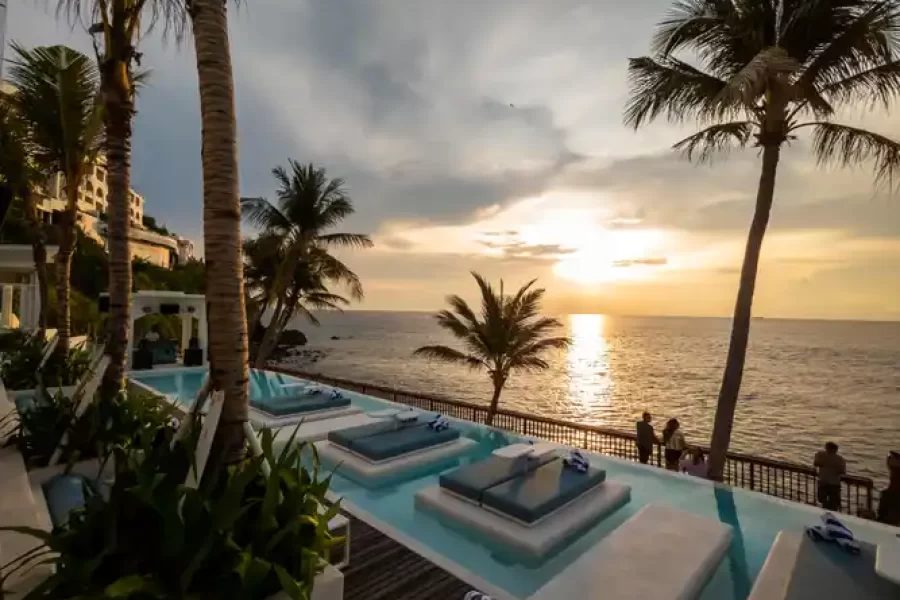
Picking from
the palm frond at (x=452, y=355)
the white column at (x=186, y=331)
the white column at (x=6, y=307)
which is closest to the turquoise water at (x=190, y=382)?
the white column at (x=186, y=331)

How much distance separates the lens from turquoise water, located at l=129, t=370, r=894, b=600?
3947 millimetres

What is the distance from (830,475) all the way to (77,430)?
9.81 m

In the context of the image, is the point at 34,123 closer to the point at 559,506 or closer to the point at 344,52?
the point at 344,52

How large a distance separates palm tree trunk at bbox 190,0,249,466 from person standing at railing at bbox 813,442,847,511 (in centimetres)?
825

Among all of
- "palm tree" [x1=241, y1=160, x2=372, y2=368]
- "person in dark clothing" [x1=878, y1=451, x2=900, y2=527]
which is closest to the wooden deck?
"person in dark clothing" [x1=878, y1=451, x2=900, y2=527]

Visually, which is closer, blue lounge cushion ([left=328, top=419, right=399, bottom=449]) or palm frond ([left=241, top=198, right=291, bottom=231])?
blue lounge cushion ([left=328, top=419, right=399, bottom=449])

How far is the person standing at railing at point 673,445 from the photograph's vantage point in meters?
7.94

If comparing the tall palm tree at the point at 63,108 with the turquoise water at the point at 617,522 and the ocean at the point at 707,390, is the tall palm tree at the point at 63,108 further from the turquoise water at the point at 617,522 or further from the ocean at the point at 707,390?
the ocean at the point at 707,390

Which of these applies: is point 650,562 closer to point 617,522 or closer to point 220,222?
point 617,522

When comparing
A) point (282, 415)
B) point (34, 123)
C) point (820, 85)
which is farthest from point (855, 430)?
point (34, 123)

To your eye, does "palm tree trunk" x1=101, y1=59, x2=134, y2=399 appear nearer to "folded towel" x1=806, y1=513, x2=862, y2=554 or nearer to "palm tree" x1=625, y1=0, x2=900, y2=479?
"folded towel" x1=806, y1=513, x2=862, y2=554

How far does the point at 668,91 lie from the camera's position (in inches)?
288

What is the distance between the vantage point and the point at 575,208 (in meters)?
13.4

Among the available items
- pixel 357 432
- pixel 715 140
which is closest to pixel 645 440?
pixel 357 432
